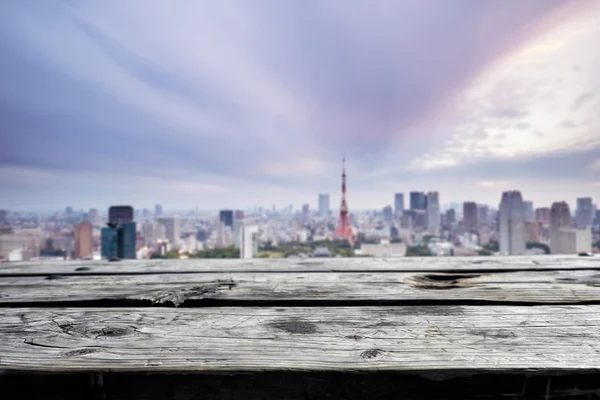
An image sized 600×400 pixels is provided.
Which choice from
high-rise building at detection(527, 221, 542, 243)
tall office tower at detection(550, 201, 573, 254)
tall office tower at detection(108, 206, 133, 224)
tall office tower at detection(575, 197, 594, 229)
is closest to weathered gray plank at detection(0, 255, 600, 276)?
tall office tower at detection(108, 206, 133, 224)

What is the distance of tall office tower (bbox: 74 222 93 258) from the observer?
17.4 metres

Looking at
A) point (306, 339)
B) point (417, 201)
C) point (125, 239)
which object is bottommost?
point (125, 239)

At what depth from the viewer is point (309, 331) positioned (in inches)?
15.0

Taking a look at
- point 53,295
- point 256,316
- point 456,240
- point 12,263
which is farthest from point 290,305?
point 456,240

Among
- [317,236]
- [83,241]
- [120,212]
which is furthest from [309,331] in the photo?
[317,236]

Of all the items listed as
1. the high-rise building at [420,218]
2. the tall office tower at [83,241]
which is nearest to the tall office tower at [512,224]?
the high-rise building at [420,218]

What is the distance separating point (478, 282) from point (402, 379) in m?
0.37

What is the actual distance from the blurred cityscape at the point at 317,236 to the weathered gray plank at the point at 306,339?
14.0 feet

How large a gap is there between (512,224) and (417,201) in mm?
28081

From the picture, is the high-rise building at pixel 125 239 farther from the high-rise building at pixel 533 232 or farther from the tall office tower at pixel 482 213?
the tall office tower at pixel 482 213

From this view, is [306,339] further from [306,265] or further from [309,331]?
[306,265]

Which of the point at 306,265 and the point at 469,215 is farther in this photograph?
the point at 469,215

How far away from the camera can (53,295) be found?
1.80 ft

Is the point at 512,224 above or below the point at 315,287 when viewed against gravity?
below
